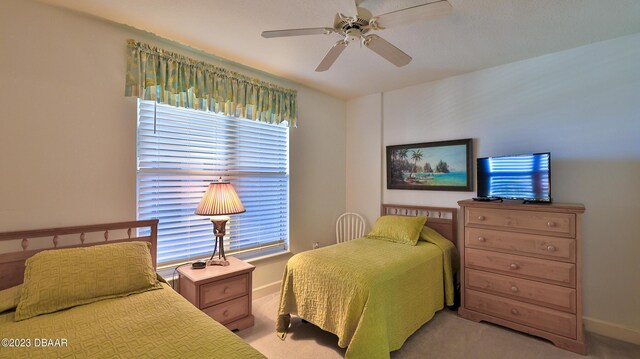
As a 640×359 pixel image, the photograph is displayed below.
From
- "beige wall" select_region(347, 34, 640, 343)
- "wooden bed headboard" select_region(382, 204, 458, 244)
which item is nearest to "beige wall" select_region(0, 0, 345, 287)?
"wooden bed headboard" select_region(382, 204, 458, 244)

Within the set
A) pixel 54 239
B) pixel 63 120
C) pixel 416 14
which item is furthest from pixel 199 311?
pixel 416 14

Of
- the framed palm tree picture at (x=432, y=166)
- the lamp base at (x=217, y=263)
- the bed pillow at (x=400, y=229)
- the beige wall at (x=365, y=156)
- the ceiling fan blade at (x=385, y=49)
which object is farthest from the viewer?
the beige wall at (x=365, y=156)

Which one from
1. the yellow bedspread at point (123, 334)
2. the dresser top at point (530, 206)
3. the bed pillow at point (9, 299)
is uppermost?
the dresser top at point (530, 206)

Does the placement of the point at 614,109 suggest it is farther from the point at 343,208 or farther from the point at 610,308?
the point at 343,208

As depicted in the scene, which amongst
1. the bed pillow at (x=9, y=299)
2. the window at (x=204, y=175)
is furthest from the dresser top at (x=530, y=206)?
the bed pillow at (x=9, y=299)

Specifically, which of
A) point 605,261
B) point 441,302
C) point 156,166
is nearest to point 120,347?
point 156,166

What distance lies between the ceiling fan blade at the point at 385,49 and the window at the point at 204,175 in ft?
5.53

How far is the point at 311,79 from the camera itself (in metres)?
3.37

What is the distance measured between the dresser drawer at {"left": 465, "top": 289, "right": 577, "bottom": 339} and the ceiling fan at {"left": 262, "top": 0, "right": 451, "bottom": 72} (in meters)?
2.28

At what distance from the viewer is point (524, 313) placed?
2400mm

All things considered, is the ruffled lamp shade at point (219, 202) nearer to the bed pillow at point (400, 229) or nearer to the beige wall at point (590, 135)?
the bed pillow at point (400, 229)

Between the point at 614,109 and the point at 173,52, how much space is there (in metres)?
3.93

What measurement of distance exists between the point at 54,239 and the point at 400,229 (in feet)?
9.89

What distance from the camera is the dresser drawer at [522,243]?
224 centimetres
